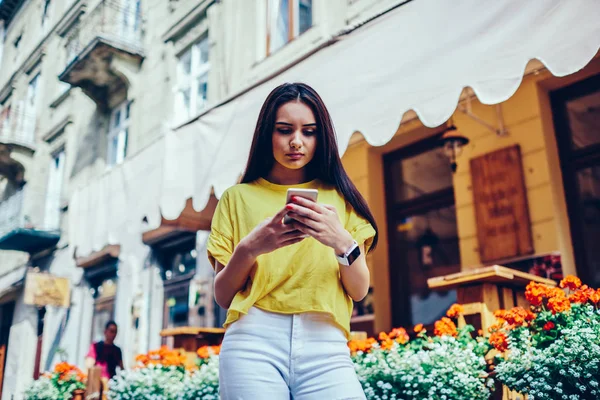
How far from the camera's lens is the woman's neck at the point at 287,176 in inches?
65.4

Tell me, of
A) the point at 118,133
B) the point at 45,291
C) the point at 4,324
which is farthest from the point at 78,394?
the point at 4,324

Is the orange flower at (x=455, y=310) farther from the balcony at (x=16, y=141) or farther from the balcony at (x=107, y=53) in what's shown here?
the balcony at (x=16, y=141)

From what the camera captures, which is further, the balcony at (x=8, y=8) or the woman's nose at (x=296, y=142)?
the balcony at (x=8, y=8)

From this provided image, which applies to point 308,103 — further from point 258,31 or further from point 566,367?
point 258,31

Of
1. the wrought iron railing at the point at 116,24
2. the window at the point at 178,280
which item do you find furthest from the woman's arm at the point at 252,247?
the wrought iron railing at the point at 116,24

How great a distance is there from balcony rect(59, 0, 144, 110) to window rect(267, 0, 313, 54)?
14.8ft

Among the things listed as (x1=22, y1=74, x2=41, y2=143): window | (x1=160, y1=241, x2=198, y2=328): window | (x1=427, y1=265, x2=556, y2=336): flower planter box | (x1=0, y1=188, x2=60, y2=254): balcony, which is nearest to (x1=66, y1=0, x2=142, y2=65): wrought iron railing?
(x1=22, y1=74, x2=41, y2=143): window

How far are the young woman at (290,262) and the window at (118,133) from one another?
1169 cm

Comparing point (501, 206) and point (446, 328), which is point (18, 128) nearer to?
point (501, 206)

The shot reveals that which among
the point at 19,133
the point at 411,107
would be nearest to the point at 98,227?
the point at 411,107

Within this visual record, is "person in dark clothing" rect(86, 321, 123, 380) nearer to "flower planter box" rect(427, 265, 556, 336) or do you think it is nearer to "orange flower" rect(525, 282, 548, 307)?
"flower planter box" rect(427, 265, 556, 336)

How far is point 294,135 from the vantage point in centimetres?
156

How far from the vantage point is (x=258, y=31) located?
9.20 m

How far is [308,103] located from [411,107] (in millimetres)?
1856
